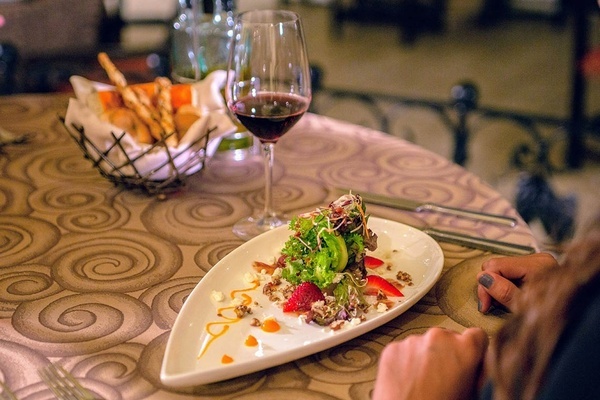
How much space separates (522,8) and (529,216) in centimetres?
487

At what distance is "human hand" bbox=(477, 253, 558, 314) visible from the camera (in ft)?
2.99

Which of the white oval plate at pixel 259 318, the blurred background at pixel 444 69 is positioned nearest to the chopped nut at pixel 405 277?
the white oval plate at pixel 259 318

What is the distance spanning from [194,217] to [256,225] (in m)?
0.12

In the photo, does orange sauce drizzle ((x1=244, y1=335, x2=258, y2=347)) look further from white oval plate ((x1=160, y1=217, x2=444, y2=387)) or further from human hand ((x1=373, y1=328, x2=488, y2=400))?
human hand ((x1=373, y1=328, x2=488, y2=400))

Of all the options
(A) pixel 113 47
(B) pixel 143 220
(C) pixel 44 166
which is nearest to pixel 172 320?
(B) pixel 143 220

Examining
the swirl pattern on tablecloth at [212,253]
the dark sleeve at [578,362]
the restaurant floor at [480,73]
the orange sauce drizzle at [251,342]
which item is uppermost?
the dark sleeve at [578,362]

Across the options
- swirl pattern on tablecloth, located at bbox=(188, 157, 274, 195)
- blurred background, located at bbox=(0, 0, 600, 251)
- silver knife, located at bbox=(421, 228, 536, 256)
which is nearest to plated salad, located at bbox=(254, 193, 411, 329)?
silver knife, located at bbox=(421, 228, 536, 256)

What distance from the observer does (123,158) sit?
126 centimetres

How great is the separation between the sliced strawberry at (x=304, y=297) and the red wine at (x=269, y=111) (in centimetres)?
32

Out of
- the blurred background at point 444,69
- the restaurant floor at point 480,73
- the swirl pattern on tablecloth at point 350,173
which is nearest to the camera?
the swirl pattern on tablecloth at point 350,173

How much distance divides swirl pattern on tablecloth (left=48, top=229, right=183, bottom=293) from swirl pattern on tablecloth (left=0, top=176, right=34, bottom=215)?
0.16 m

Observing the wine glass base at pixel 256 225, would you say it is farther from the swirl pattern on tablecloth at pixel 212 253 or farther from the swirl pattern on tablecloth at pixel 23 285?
the swirl pattern on tablecloth at pixel 23 285

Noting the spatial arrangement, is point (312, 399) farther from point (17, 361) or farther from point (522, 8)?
point (522, 8)

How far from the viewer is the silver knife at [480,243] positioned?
110 centimetres
